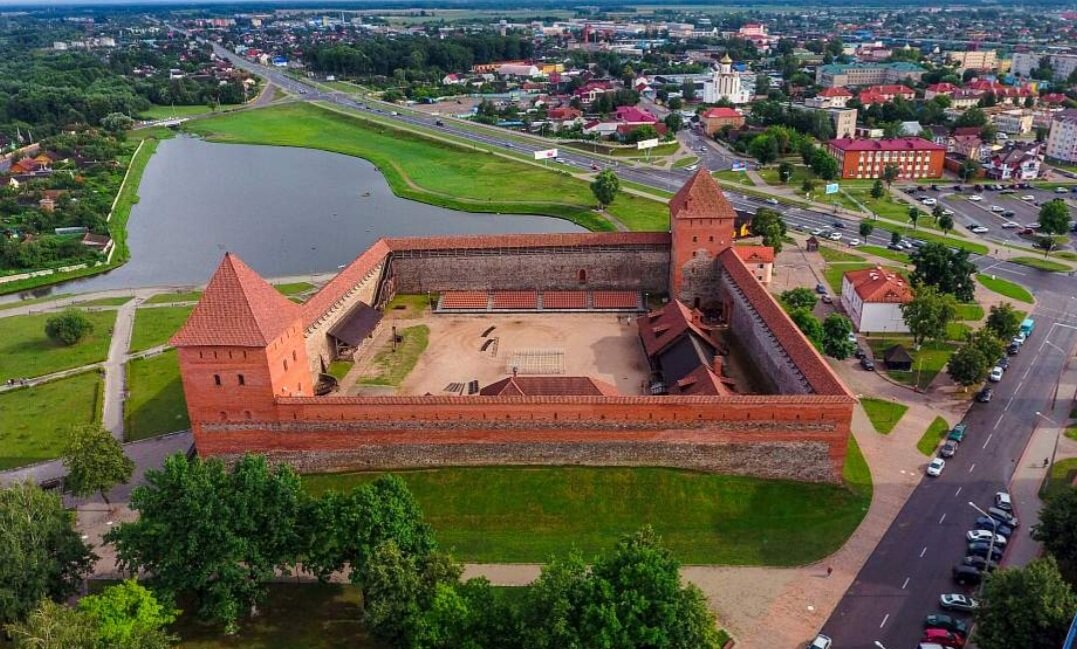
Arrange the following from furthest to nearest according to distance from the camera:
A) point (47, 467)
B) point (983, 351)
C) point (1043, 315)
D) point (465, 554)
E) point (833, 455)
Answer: point (1043, 315) → point (983, 351) → point (47, 467) → point (833, 455) → point (465, 554)

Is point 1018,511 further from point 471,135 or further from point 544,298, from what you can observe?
point 471,135

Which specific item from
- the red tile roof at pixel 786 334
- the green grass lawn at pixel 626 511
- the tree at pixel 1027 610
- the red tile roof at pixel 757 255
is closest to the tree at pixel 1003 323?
the red tile roof at pixel 786 334

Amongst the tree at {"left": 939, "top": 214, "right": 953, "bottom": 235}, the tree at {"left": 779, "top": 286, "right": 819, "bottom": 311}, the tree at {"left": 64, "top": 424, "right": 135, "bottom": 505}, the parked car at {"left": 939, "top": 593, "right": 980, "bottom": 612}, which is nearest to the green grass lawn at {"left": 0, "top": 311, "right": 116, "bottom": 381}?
the tree at {"left": 64, "top": 424, "right": 135, "bottom": 505}

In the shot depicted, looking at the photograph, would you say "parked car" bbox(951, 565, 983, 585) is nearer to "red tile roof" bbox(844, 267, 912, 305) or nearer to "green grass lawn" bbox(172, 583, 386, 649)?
"green grass lawn" bbox(172, 583, 386, 649)

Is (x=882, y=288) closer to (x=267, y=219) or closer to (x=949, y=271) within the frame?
(x=949, y=271)

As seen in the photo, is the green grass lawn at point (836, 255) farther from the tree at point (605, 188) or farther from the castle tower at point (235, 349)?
the castle tower at point (235, 349)

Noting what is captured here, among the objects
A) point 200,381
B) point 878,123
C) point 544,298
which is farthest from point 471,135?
point 200,381
